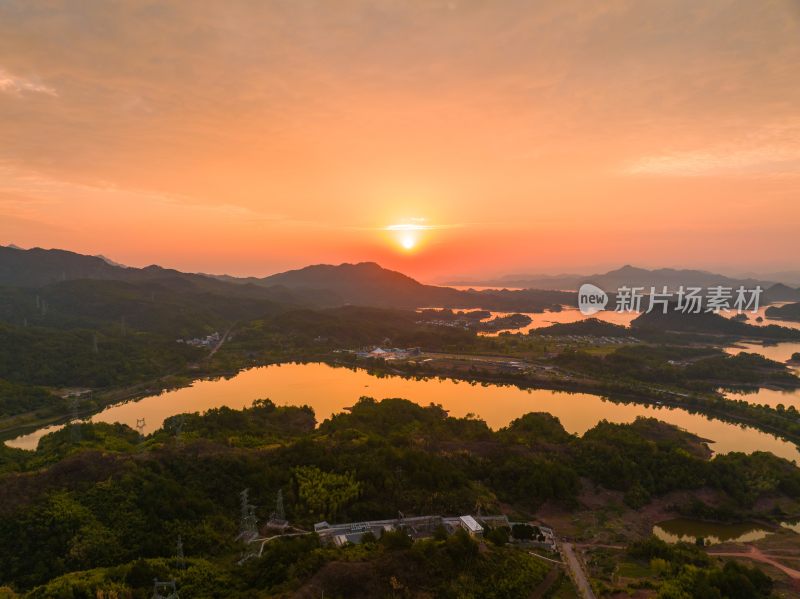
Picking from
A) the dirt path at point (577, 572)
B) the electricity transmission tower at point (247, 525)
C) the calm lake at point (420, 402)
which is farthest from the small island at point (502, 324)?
the electricity transmission tower at point (247, 525)

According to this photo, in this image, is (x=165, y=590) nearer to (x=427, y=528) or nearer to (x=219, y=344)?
(x=427, y=528)

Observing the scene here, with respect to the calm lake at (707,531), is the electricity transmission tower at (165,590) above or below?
above

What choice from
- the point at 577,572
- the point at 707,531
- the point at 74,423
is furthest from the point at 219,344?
the point at 707,531

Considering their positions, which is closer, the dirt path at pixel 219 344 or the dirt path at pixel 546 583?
the dirt path at pixel 546 583

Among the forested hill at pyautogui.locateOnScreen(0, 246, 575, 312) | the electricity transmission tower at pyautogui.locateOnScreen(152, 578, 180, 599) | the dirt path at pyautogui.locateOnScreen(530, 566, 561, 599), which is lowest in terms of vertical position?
the dirt path at pyautogui.locateOnScreen(530, 566, 561, 599)

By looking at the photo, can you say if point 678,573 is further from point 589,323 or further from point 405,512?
point 589,323

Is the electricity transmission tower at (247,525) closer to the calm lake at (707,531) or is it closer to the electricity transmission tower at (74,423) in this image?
the electricity transmission tower at (74,423)
